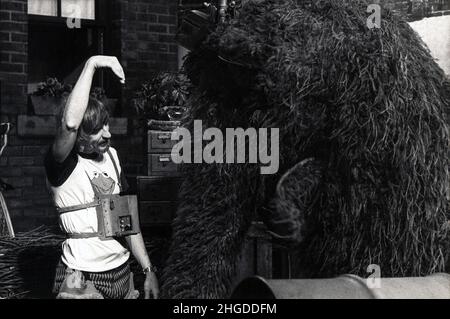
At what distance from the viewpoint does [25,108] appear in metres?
5.33

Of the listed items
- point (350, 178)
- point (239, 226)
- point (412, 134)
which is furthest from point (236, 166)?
point (412, 134)

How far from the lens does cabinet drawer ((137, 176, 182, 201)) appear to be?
14.5 ft

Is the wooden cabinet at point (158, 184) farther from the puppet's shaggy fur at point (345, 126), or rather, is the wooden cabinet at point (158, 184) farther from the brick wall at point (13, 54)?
the puppet's shaggy fur at point (345, 126)

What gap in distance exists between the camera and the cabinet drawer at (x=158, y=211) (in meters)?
4.35

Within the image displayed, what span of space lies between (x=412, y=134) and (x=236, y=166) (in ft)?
2.03

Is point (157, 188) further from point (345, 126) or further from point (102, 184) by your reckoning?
point (345, 126)

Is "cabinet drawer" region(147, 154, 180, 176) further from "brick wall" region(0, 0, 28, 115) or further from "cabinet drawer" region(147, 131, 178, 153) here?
"brick wall" region(0, 0, 28, 115)

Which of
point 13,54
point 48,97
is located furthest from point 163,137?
point 13,54

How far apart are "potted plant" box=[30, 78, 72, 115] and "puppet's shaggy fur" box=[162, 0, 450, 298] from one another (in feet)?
9.53

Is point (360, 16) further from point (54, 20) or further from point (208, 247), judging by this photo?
point (54, 20)

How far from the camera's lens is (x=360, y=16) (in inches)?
101

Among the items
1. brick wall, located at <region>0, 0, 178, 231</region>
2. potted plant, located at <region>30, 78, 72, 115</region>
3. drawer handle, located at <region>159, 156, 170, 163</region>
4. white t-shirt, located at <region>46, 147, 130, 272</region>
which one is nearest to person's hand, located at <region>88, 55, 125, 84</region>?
white t-shirt, located at <region>46, 147, 130, 272</region>

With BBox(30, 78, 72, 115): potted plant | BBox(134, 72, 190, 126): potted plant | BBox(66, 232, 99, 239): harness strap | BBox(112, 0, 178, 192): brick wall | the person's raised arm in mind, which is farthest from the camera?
BBox(112, 0, 178, 192): brick wall

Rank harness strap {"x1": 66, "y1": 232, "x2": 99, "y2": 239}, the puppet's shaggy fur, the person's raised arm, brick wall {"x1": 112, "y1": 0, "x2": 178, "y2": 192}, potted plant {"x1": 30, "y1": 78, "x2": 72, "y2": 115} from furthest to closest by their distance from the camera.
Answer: brick wall {"x1": 112, "y1": 0, "x2": 178, "y2": 192}
potted plant {"x1": 30, "y1": 78, "x2": 72, "y2": 115}
harness strap {"x1": 66, "y1": 232, "x2": 99, "y2": 239}
the person's raised arm
the puppet's shaggy fur
